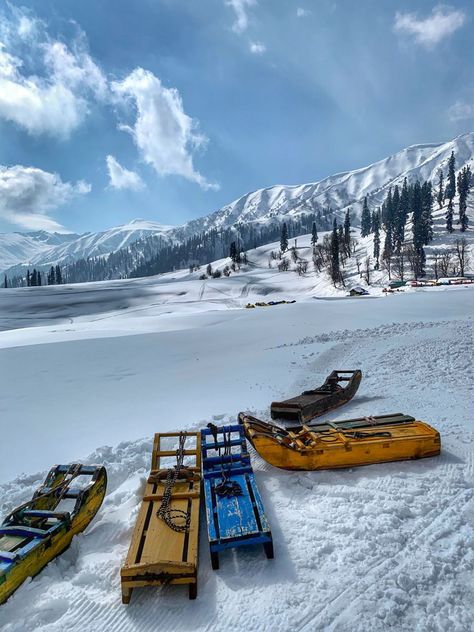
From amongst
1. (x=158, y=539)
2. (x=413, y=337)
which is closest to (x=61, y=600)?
(x=158, y=539)

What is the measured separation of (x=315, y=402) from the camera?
9289 mm

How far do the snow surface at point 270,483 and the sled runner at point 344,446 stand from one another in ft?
0.59

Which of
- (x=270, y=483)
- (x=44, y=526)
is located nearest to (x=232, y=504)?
(x=270, y=483)

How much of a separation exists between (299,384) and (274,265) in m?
124

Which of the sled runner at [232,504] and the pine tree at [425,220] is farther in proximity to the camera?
the pine tree at [425,220]

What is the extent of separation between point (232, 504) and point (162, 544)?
45.4 inches

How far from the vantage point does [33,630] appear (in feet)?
12.2

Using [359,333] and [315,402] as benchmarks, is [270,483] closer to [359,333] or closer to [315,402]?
[315,402]

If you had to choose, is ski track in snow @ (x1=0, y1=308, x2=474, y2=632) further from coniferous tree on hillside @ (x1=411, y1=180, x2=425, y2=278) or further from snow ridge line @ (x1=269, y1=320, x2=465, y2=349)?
coniferous tree on hillside @ (x1=411, y1=180, x2=425, y2=278)

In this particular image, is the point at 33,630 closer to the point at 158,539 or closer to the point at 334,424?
the point at 158,539

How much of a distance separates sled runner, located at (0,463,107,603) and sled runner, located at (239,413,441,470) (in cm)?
286

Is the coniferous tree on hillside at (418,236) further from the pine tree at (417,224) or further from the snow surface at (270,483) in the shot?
the snow surface at (270,483)

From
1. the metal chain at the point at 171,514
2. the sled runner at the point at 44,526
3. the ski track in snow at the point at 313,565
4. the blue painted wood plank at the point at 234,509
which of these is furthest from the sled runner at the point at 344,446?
the sled runner at the point at 44,526

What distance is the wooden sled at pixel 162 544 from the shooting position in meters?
3.93
